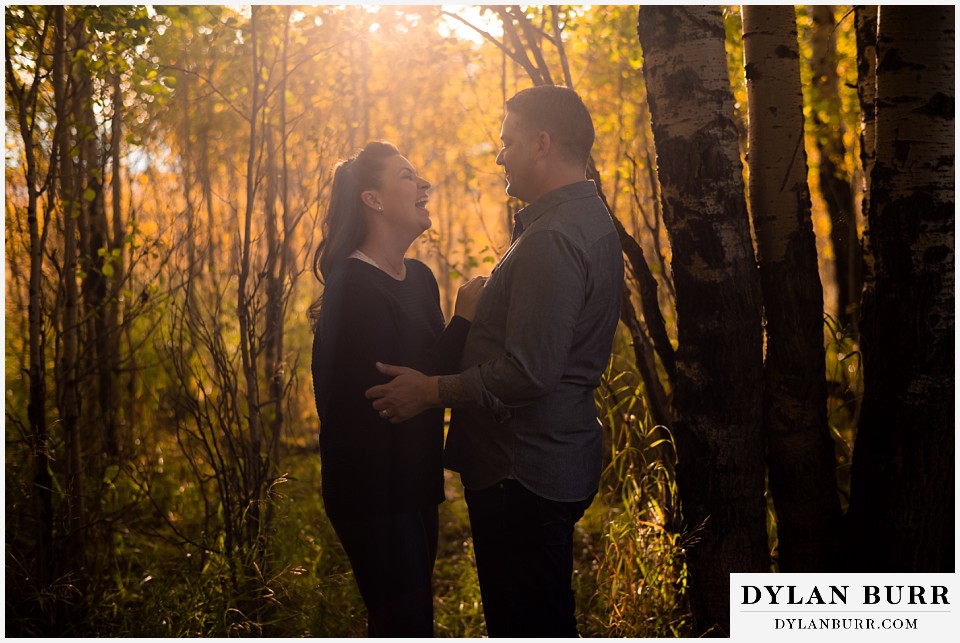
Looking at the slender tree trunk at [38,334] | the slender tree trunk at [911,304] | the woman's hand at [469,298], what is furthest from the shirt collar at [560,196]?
the slender tree trunk at [38,334]

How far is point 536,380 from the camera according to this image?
1909mm

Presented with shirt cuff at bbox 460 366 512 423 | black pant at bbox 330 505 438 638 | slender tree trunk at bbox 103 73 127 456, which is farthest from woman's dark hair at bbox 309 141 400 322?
slender tree trunk at bbox 103 73 127 456

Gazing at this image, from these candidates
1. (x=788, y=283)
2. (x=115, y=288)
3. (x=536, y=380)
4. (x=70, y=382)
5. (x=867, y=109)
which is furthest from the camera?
(x=115, y=288)

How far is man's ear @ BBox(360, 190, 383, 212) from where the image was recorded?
2.43m

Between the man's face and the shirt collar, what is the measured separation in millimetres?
54

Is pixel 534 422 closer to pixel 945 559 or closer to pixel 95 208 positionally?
pixel 945 559

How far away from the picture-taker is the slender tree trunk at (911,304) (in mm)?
2510

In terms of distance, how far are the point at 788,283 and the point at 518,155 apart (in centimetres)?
110

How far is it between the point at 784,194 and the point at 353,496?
1735 millimetres

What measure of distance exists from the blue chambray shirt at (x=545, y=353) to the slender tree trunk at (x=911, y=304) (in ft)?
3.48

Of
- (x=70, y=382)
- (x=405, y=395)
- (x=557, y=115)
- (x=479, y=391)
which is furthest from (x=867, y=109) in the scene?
(x=70, y=382)

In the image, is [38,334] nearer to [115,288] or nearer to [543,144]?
[115,288]

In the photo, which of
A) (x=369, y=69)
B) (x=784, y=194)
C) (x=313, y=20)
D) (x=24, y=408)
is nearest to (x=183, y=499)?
(x=24, y=408)

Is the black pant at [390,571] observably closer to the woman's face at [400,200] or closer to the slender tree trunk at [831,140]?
the woman's face at [400,200]
